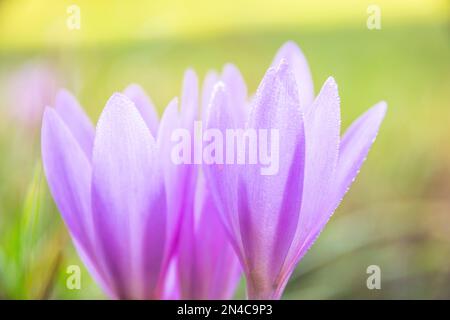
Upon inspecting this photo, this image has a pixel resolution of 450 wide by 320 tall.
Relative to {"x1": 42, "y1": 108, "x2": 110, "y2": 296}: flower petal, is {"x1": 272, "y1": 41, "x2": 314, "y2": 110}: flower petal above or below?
above

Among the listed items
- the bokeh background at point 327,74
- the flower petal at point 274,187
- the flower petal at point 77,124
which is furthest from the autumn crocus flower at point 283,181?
the bokeh background at point 327,74

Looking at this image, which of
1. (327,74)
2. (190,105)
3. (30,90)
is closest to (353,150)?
(190,105)

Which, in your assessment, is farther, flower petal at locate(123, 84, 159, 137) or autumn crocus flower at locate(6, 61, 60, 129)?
autumn crocus flower at locate(6, 61, 60, 129)

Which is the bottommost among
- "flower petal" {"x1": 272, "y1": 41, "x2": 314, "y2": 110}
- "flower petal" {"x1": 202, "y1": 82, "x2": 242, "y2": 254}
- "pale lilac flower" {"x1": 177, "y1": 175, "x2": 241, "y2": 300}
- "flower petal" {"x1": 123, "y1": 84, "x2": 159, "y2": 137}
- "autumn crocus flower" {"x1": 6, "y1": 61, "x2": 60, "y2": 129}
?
"pale lilac flower" {"x1": 177, "y1": 175, "x2": 241, "y2": 300}

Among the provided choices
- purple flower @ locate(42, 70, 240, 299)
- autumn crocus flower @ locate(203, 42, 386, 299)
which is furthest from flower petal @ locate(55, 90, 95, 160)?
autumn crocus flower @ locate(203, 42, 386, 299)

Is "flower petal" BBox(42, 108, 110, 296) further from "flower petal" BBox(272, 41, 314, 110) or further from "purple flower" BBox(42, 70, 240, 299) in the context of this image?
"flower petal" BBox(272, 41, 314, 110)

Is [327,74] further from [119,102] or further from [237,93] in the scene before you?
[119,102]
